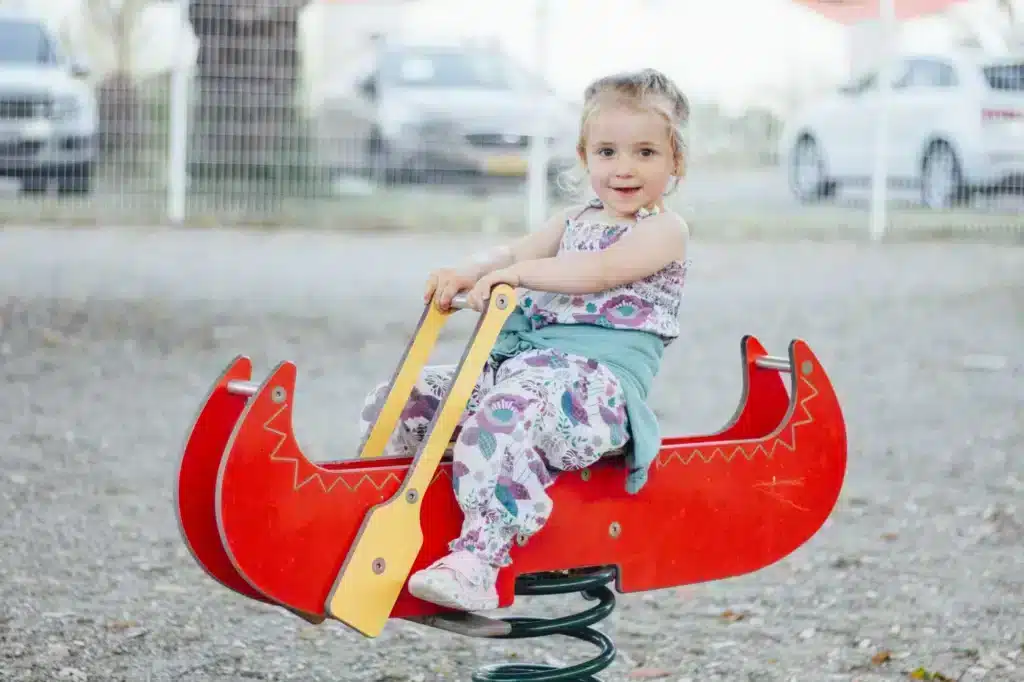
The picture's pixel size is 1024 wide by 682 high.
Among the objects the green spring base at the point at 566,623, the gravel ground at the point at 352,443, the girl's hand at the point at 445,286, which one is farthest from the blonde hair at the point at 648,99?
the gravel ground at the point at 352,443

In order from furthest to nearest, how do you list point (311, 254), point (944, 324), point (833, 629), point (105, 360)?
point (311, 254) < point (944, 324) < point (105, 360) < point (833, 629)

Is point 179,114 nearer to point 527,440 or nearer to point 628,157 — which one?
point 628,157

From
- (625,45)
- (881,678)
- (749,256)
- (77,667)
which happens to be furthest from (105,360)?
(625,45)

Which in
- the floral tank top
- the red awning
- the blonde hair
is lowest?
the floral tank top

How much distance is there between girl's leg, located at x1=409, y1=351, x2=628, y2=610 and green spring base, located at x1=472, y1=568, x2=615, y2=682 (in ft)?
0.50

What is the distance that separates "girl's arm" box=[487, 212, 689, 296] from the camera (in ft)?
10.6

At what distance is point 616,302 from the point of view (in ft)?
11.1

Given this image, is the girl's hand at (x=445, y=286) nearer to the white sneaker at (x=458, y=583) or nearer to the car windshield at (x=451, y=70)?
the white sneaker at (x=458, y=583)

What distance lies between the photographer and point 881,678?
4.14 meters

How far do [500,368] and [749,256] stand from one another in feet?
37.1

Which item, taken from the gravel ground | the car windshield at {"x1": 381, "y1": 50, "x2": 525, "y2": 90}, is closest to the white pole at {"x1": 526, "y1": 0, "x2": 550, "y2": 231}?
the car windshield at {"x1": 381, "y1": 50, "x2": 525, "y2": 90}

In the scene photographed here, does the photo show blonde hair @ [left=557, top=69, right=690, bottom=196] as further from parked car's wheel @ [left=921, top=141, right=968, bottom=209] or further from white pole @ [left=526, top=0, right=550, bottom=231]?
parked car's wheel @ [left=921, top=141, right=968, bottom=209]

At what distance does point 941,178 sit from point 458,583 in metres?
14.0

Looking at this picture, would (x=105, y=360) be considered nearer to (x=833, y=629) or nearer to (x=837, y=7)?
(x=833, y=629)
